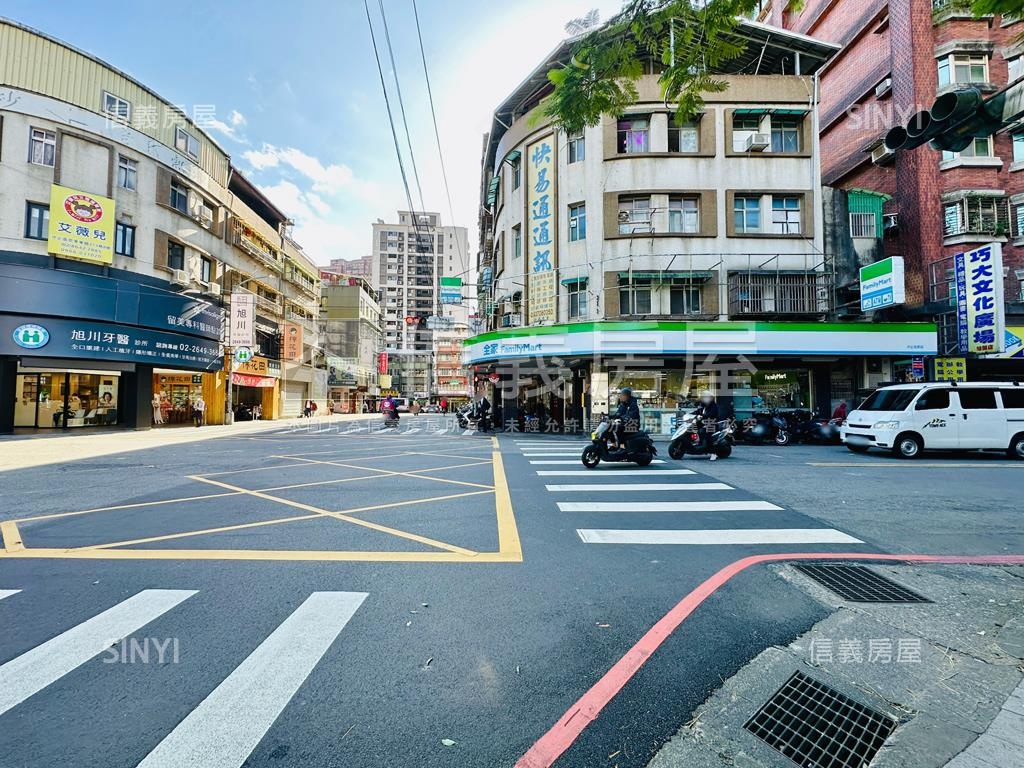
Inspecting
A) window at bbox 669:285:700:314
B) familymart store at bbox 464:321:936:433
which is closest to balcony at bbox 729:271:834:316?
window at bbox 669:285:700:314

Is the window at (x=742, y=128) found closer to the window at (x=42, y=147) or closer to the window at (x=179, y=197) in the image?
the window at (x=179, y=197)

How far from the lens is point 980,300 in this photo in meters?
15.2

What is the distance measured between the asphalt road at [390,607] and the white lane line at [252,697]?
12 mm

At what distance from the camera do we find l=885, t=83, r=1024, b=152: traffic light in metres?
3.88

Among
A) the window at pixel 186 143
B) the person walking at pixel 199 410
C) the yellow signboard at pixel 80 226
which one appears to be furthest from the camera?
the person walking at pixel 199 410

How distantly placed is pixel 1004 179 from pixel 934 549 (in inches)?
821

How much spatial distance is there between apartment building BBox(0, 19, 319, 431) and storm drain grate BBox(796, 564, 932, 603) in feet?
84.2

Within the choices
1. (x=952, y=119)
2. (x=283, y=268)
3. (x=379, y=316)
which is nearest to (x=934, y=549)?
(x=952, y=119)

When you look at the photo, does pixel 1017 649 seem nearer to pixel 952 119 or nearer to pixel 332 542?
pixel 952 119

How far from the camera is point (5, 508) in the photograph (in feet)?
21.0

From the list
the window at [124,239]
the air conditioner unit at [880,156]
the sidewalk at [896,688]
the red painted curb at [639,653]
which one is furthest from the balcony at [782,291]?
the window at [124,239]

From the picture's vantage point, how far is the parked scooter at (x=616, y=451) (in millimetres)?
9914

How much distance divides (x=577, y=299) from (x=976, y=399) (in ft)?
41.6

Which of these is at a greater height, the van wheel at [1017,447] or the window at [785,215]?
the window at [785,215]
